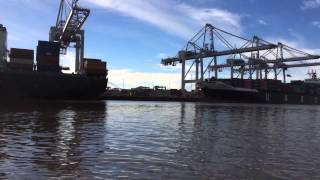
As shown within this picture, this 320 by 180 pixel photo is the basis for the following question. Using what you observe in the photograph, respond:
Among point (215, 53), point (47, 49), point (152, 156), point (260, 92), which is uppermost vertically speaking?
point (215, 53)

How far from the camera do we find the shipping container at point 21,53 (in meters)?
75.4

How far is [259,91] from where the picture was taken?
120438 mm

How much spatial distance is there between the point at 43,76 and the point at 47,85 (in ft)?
5.16

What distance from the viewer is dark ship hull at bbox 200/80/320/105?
378ft

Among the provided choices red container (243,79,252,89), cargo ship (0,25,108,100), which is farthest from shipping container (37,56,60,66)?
red container (243,79,252,89)

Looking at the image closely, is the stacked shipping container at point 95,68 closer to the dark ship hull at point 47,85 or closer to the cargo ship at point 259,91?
the dark ship hull at point 47,85

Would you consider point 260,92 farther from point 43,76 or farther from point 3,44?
point 3,44

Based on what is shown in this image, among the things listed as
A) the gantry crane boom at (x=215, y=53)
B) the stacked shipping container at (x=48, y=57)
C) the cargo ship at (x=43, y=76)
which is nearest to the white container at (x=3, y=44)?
the cargo ship at (x=43, y=76)

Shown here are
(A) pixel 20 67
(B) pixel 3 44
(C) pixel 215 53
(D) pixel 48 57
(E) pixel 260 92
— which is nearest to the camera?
(A) pixel 20 67

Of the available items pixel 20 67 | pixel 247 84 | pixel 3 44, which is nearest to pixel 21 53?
pixel 20 67

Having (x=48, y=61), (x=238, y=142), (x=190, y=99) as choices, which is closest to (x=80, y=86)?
(x=48, y=61)

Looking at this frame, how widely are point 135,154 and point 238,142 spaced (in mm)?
6029

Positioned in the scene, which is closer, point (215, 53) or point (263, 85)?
point (215, 53)

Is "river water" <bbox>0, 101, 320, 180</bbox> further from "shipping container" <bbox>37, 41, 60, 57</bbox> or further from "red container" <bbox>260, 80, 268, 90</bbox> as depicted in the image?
"red container" <bbox>260, 80, 268, 90</bbox>
